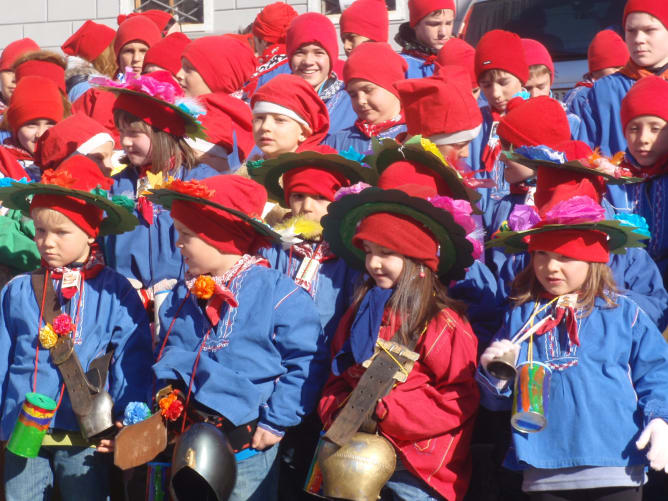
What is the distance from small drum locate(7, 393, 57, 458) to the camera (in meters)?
3.96

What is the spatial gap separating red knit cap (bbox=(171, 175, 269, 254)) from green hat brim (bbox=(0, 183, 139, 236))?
40 cm

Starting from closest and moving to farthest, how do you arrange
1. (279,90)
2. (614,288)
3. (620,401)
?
(620,401)
(614,288)
(279,90)

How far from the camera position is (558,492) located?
361 centimetres

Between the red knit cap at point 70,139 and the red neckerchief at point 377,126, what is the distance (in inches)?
58.1

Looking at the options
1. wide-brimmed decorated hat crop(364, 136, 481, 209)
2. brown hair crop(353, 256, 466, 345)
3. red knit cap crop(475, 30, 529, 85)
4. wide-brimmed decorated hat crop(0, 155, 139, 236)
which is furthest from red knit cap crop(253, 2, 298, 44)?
brown hair crop(353, 256, 466, 345)

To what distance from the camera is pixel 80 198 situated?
4.39 meters

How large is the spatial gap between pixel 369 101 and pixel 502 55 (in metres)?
0.95

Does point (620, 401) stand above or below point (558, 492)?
above

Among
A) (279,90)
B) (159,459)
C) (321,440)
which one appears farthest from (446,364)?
(279,90)

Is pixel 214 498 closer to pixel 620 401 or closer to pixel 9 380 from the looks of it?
pixel 9 380

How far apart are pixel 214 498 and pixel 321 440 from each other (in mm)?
535

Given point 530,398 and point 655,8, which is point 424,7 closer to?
point 655,8

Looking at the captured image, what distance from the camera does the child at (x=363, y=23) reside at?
7309 mm

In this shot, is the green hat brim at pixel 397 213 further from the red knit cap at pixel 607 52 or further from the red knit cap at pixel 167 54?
the red knit cap at pixel 607 52
